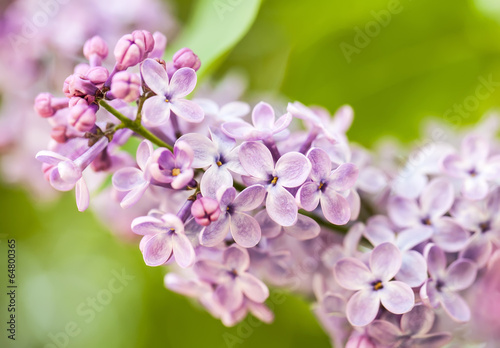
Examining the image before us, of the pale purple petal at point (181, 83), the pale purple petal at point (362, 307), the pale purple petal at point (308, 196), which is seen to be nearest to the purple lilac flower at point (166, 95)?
A: the pale purple petal at point (181, 83)

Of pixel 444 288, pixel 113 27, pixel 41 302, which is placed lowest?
pixel 41 302

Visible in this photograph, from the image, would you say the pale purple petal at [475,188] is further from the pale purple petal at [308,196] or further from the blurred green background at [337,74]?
the blurred green background at [337,74]

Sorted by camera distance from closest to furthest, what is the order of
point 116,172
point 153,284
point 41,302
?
point 116,172 < point 153,284 < point 41,302

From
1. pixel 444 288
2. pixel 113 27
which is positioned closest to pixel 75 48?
pixel 113 27

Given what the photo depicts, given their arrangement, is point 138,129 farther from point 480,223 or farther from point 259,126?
point 480,223

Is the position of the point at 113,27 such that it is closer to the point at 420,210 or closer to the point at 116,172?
the point at 116,172

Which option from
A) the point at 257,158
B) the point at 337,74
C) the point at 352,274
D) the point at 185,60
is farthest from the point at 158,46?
the point at 337,74
